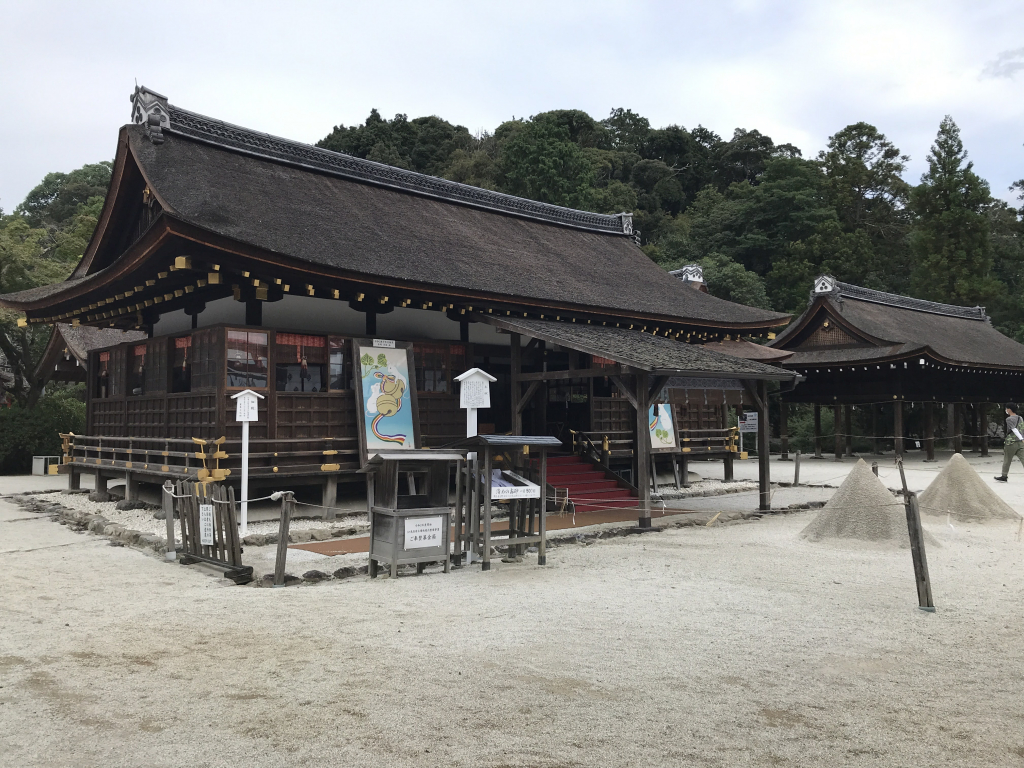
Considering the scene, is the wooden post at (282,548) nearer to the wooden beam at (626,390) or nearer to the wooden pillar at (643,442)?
the wooden pillar at (643,442)

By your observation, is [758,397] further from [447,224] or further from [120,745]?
[120,745]

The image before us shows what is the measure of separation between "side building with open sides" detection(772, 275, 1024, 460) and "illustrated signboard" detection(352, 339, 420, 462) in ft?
54.9

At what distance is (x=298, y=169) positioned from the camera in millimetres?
15570

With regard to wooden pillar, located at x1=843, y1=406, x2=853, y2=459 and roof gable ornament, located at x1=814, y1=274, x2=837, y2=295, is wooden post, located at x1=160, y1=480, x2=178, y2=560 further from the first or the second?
wooden pillar, located at x1=843, y1=406, x2=853, y2=459

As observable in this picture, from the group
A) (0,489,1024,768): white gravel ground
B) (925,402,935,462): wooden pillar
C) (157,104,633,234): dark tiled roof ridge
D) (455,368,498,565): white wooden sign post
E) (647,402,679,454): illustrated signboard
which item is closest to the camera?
(0,489,1024,768): white gravel ground

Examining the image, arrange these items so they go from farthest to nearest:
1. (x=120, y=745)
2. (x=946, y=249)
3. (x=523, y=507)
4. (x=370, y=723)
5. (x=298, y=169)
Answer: (x=946, y=249), (x=298, y=169), (x=523, y=507), (x=370, y=723), (x=120, y=745)

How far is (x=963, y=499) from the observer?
Result: 11906 millimetres

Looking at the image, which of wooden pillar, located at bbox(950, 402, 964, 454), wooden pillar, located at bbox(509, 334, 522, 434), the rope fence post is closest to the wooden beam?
wooden pillar, located at bbox(509, 334, 522, 434)

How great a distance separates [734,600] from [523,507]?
10.1ft

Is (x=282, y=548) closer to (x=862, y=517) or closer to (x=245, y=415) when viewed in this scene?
(x=245, y=415)

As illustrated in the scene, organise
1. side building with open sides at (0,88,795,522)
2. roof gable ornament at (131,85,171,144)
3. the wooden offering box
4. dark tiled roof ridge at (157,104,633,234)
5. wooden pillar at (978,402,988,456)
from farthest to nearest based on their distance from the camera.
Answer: wooden pillar at (978,402,988,456), dark tiled roof ridge at (157,104,633,234), roof gable ornament at (131,85,171,144), side building with open sides at (0,88,795,522), the wooden offering box

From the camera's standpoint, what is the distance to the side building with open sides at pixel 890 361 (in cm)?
2578

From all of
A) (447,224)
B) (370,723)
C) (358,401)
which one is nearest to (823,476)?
(447,224)

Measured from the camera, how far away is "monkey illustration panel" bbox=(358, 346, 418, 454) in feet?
41.6
